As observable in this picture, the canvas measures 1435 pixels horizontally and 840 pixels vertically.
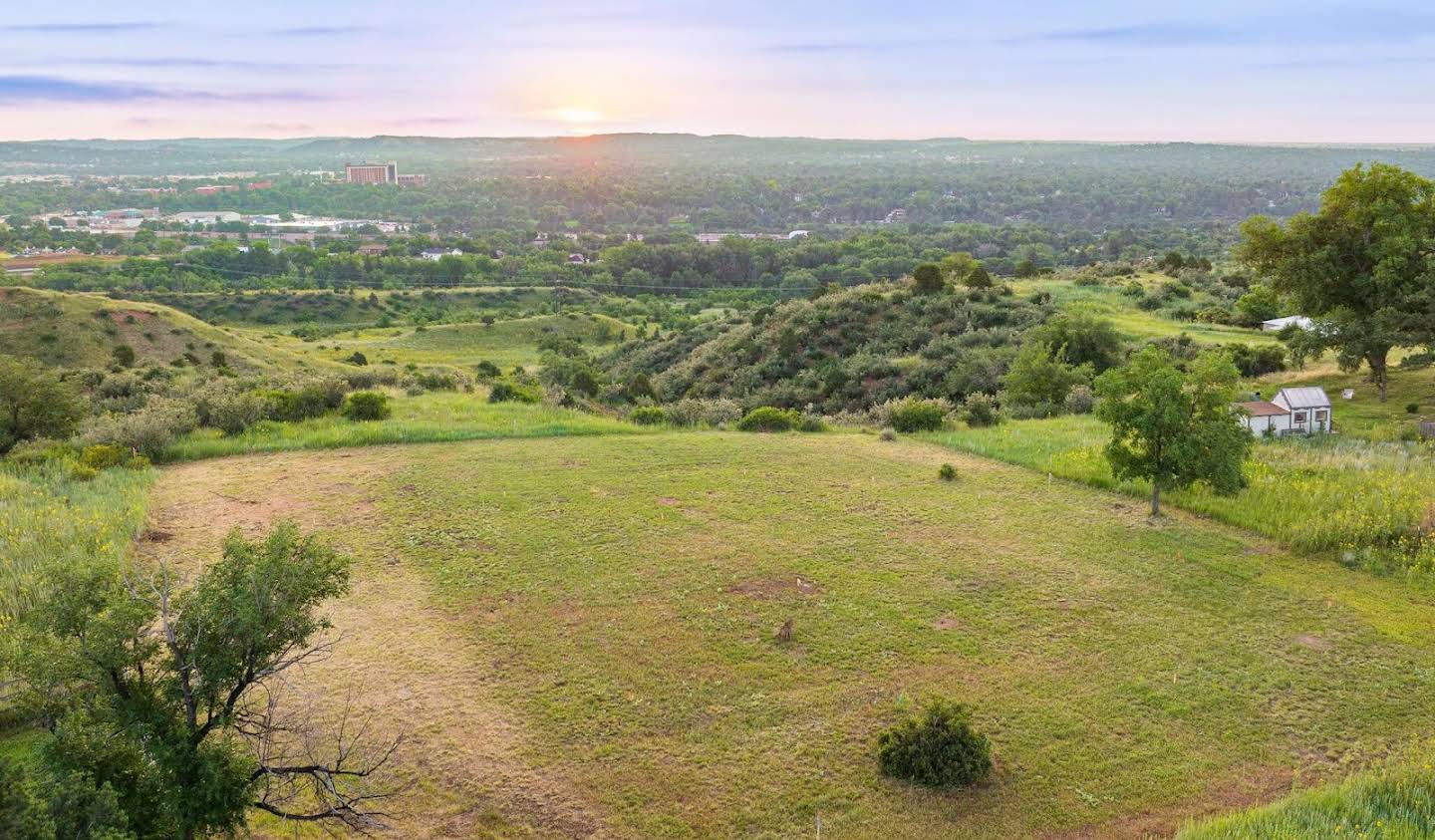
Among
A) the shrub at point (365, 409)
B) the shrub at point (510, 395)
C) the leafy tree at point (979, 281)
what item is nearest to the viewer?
the shrub at point (365, 409)

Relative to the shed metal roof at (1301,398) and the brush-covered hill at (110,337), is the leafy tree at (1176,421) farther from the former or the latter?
the brush-covered hill at (110,337)

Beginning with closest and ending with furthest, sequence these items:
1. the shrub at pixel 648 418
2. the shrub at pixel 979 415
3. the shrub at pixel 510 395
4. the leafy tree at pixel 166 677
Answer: the leafy tree at pixel 166 677 < the shrub at pixel 648 418 < the shrub at pixel 979 415 < the shrub at pixel 510 395

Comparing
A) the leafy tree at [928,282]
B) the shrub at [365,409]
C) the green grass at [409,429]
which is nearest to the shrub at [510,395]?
the green grass at [409,429]

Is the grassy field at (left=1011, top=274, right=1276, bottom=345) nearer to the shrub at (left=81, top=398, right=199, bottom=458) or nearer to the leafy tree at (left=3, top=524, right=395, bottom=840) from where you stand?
the shrub at (left=81, top=398, right=199, bottom=458)

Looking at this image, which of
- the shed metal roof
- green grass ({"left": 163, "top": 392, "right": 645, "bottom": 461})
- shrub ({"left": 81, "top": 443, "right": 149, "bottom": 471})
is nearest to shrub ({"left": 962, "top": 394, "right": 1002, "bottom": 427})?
the shed metal roof

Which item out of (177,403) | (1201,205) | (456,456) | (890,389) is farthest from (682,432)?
(1201,205)

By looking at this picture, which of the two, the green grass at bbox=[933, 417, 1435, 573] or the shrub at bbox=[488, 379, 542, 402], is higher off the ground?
the green grass at bbox=[933, 417, 1435, 573]

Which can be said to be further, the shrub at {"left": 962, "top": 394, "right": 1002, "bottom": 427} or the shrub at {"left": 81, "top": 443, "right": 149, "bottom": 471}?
the shrub at {"left": 962, "top": 394, "right": 1002, "bottom": 427}
